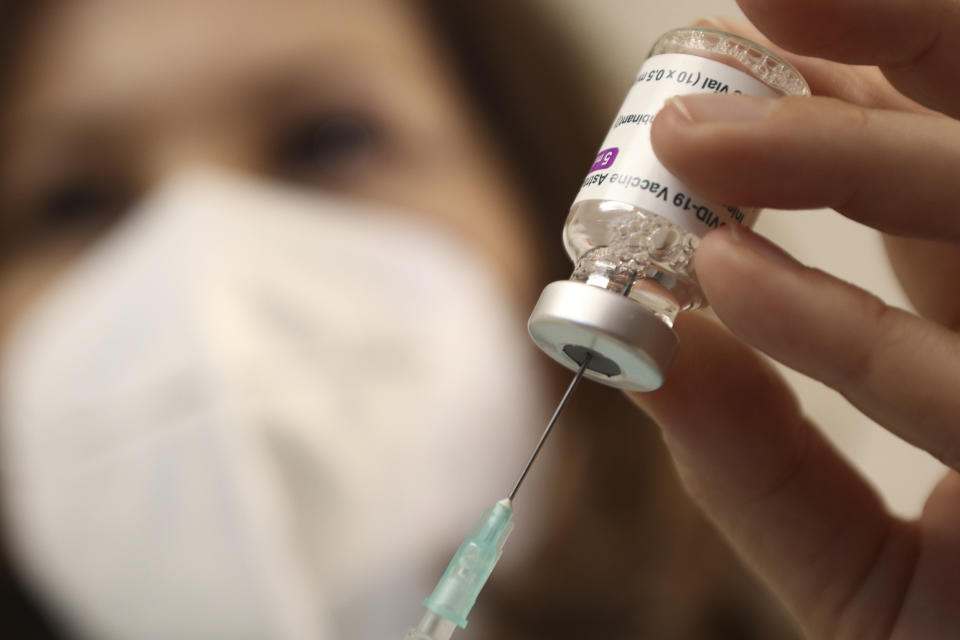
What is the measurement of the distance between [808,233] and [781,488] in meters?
0.63

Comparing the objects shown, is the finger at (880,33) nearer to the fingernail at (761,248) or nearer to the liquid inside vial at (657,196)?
the liquid inside vial at (657,196)

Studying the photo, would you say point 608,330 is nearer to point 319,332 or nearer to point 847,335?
point 847,335

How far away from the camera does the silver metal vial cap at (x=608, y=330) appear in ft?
1.69

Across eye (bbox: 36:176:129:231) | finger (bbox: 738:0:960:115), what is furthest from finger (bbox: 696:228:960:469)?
eye (bbox: 36:176:129:231)

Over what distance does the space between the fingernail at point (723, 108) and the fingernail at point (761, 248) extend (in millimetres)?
76

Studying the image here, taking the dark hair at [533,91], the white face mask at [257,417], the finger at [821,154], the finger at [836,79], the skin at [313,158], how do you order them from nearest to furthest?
the finger at [821,154] → the finger at [836,79] → the white face mask at [257,417] → the skin at [313,158] → the dark hair at [533,91]

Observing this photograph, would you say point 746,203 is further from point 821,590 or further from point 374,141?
point 374,141

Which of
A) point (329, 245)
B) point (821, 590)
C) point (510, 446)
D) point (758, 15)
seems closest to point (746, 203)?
point (758, 15)

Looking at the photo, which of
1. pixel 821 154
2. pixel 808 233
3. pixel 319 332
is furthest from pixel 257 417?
pixel 808 233

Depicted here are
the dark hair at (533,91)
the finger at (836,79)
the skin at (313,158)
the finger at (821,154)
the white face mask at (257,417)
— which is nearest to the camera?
the finger at (821,154)

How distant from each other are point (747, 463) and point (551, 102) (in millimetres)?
739

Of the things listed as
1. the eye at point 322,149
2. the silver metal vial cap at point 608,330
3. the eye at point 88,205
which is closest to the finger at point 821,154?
the silver metal vial cap at point 608,330

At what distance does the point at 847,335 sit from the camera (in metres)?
0.48

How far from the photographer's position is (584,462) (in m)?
1.11
